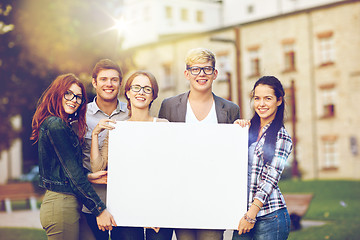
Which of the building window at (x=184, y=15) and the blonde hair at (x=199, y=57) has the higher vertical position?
the building window at (x=184, y=15)

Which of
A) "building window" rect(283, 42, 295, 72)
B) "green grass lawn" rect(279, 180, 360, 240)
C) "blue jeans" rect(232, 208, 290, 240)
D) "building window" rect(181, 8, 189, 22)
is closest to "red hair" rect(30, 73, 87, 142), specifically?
"blue jeans" rect(232, 208, 290, 240)

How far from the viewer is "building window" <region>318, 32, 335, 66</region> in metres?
31.3

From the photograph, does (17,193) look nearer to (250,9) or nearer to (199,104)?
(199,104)

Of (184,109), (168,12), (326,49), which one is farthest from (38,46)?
(168,12)

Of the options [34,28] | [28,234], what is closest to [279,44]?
[34,28]

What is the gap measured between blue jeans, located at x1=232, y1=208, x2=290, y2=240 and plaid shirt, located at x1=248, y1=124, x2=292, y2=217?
44mm

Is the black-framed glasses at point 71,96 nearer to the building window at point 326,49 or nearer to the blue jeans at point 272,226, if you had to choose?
the blue jeans at point 272,226

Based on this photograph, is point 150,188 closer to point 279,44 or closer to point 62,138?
point 62,138

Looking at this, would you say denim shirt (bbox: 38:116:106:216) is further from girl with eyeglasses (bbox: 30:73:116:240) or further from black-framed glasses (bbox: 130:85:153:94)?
black-framed glasses (bbox: 130:85:153:94)

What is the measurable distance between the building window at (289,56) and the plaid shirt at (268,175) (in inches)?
1159

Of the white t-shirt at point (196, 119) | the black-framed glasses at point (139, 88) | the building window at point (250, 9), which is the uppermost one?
the building window at point (250, 9)

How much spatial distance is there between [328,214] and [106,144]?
10722 mm

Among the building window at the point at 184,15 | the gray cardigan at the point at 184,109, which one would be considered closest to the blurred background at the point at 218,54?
the building window at the point at 184,15

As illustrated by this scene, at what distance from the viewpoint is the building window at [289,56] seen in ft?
108
